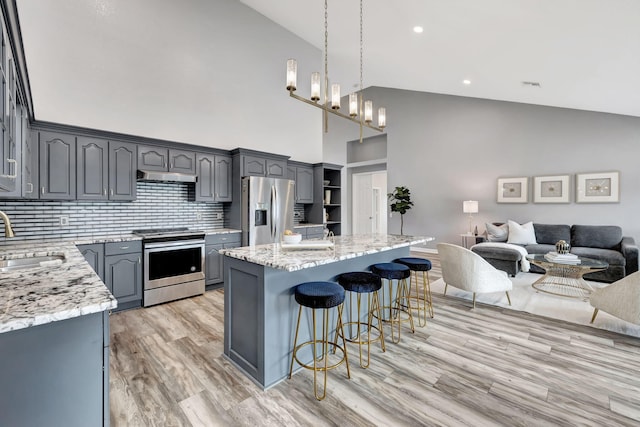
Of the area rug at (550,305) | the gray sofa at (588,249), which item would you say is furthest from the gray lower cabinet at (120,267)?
the gray sofa at (588,249)

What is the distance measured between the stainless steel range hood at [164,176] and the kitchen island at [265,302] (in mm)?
2195

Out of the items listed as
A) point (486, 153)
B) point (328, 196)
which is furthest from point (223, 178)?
point (486, 153)

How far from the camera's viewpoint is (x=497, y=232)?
5.96 metres

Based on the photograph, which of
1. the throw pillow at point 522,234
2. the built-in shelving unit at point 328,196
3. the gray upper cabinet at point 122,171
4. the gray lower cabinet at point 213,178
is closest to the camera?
the gray upper cabinet at point 122,171

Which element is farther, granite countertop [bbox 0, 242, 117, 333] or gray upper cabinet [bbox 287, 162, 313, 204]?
gray upper cabinet [bbox 287, 162, 313, 204]

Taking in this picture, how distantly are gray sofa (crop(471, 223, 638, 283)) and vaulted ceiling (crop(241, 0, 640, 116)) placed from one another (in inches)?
81.3

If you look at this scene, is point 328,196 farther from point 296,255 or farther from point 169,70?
point 296,255

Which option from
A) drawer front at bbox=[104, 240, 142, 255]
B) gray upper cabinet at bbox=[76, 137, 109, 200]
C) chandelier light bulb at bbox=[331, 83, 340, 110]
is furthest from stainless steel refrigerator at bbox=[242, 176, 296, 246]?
chandelier light bulb at bbox=[331, 83, 340, 110]

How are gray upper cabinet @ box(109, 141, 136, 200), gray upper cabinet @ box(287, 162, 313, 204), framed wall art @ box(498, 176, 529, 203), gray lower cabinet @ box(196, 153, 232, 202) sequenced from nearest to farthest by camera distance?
gray upper cabinet @ box(109, 141, 136, 200) → gray lower cabinet @ box(196, 153, 232, 202) → gray upper cabinet @ box(287, 162, 313, 204) → framed wall art @ box(498, 176, 529, 203)

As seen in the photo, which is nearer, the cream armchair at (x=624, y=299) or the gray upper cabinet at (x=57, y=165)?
the cream armchair at (x=624, y=299)

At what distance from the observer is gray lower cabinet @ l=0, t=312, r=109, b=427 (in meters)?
0.99

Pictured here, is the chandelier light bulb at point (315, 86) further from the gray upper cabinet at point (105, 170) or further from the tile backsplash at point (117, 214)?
the tile backsplash at point (117, 214)

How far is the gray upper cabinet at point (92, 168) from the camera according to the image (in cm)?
340

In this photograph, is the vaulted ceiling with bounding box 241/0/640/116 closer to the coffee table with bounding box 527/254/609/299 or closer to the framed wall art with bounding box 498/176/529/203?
the framed wall art with bounding box 498/176/529/203
